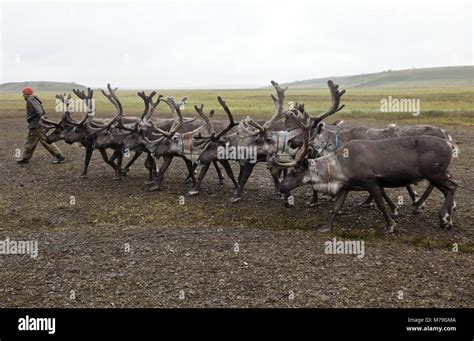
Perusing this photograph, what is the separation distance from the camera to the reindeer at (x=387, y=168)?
26.5 feet

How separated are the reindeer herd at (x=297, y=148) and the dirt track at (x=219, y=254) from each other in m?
0.48

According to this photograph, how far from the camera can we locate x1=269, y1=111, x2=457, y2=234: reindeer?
8.09 m

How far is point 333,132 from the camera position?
34.2 feet

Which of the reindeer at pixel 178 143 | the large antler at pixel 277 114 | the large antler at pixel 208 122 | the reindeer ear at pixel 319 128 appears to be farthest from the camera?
the reindeer at pixel 178 143

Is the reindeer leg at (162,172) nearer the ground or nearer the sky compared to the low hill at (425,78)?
nearer the ground

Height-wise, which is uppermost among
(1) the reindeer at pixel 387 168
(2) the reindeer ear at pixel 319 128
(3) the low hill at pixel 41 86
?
(3) the low hill at pixel 41 86

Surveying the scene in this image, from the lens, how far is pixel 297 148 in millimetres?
10469

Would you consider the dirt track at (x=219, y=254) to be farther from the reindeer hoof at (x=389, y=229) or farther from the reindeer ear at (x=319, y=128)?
the reindeer ear at (x=319, y=128)

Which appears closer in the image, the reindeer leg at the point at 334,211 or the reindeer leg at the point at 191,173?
the reindeer leg at the point at 334,211

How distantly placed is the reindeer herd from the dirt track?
1.58 feet

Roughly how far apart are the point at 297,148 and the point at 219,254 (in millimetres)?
3904

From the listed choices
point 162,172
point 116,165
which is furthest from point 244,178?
point 116,165

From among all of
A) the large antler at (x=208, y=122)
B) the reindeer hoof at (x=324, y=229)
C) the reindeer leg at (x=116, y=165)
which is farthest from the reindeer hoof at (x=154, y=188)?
the reindeer hoof at (x=324, y=229)

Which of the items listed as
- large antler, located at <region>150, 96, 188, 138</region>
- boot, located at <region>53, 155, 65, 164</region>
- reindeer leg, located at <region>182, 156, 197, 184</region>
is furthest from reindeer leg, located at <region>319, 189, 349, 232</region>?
boot, located at <region>53, 155, 65, 164</region>
